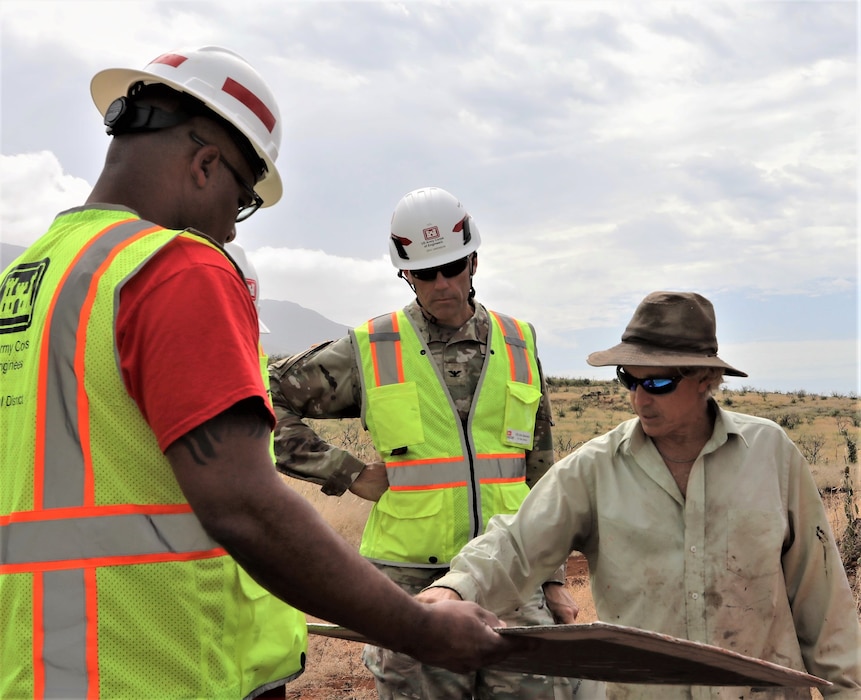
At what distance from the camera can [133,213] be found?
2.31 metres

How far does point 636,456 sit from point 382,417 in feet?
5.32

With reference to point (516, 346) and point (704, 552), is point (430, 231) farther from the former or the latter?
point (704, 552)

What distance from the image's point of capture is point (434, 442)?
4645 mm

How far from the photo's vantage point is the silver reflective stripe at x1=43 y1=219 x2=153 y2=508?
206cm

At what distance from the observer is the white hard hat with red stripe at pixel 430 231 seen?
515cm

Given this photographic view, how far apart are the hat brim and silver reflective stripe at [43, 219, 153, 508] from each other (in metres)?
2.06

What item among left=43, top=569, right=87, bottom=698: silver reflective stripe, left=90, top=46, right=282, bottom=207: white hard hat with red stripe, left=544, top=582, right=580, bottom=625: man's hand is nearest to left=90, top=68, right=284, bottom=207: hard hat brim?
left=90, top=46, right=282, bottom=207: white hard hat with red stripe

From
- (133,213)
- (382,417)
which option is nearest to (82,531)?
(133,213)

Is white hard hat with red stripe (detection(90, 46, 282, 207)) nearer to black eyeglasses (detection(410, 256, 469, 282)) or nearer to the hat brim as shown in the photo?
the hat brim

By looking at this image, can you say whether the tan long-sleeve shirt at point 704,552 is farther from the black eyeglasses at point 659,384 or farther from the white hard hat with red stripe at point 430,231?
the white hard hat with red stripe at point 430,231

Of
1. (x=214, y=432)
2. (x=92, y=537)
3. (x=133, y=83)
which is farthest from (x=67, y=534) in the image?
(x=133, y=83)

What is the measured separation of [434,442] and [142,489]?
8.75ft

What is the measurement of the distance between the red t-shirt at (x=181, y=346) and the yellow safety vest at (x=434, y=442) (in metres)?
2.61

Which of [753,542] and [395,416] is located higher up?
[395,416]
